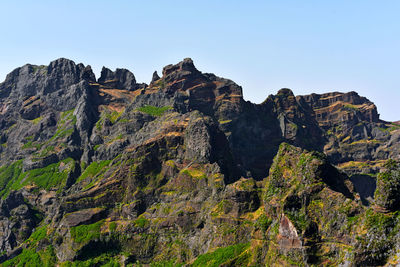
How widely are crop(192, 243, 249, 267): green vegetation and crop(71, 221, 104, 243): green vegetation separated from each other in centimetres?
6324

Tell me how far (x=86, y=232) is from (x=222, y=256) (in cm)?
8255

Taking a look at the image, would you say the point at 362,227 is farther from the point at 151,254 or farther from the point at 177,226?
the point at 151,254

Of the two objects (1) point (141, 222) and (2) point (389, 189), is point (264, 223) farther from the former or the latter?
(1) point (141, 222)

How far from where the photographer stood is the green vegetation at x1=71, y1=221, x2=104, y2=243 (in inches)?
7234

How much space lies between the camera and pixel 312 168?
445 ft

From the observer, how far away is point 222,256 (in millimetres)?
146375

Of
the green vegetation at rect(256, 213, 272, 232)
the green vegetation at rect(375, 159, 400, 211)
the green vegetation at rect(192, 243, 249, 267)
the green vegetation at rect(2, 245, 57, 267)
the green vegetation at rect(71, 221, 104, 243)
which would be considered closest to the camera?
Result: the green vegetation at rect(375, 159, 400, 211)

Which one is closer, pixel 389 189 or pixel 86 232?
pixel 389 189

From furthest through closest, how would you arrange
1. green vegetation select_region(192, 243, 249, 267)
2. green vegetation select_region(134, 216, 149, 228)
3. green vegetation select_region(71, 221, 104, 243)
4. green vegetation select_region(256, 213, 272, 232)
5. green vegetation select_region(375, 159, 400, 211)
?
green vegetation select_region(134, 216, 149, 228) → green vegetation select_region(71, 221, 104, 243) → green vegetation select_region(192, 243, 249, 267) → green vegetation select_region(256, 213, 272, 232) → green vegetation select_region(375, 159, 400, 211)

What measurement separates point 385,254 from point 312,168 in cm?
4851

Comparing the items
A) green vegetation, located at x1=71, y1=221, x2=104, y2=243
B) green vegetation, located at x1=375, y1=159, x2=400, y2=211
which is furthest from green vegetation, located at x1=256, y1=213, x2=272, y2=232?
green vegetation, located at x1=71, y1=221, x2=104, y2=243

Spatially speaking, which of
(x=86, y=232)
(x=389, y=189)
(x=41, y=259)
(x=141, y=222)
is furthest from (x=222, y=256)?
(x=41, y=259)

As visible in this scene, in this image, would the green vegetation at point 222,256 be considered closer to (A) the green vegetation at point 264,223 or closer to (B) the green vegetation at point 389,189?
(A) the green vegetation at point 264,223

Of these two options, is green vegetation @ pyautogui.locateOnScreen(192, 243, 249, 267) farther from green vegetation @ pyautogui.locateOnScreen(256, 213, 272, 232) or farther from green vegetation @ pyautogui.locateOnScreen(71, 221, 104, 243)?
green vegetation @ pyautogui.locateOnScreen(71, 221, 104, 243)
